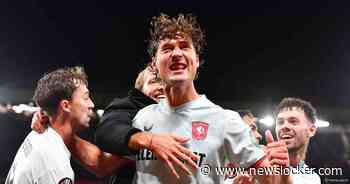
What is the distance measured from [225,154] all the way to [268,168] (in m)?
0.10

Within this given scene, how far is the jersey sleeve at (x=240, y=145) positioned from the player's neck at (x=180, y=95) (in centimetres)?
11

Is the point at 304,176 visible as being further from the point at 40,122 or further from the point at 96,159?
the point at 40,122

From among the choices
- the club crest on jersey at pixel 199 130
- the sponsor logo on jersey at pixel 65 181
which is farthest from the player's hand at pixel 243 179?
the sponsor logo on jersey at pixel 65 181

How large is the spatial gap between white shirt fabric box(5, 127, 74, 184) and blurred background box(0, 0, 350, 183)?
210 cm

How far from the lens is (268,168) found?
0.97 metres

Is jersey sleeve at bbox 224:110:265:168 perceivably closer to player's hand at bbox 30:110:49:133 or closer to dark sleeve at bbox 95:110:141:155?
dark sleeve at bbox 95:110:141:155

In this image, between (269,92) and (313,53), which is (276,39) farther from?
(269,92)

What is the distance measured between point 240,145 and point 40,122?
0.80 m

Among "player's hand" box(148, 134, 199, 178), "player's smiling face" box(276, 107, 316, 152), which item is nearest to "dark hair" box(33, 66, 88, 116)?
"player's hand" box(148, 134, 199, 178)

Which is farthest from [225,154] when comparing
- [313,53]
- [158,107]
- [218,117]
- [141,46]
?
[313,53]

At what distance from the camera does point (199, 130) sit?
99cm

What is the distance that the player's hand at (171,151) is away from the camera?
0.87 m

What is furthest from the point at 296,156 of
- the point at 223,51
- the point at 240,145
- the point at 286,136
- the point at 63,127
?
the point at 223,51

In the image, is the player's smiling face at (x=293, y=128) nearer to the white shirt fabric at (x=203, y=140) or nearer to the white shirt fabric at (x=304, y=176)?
the white shirt fabric at (x=304, y=176)
